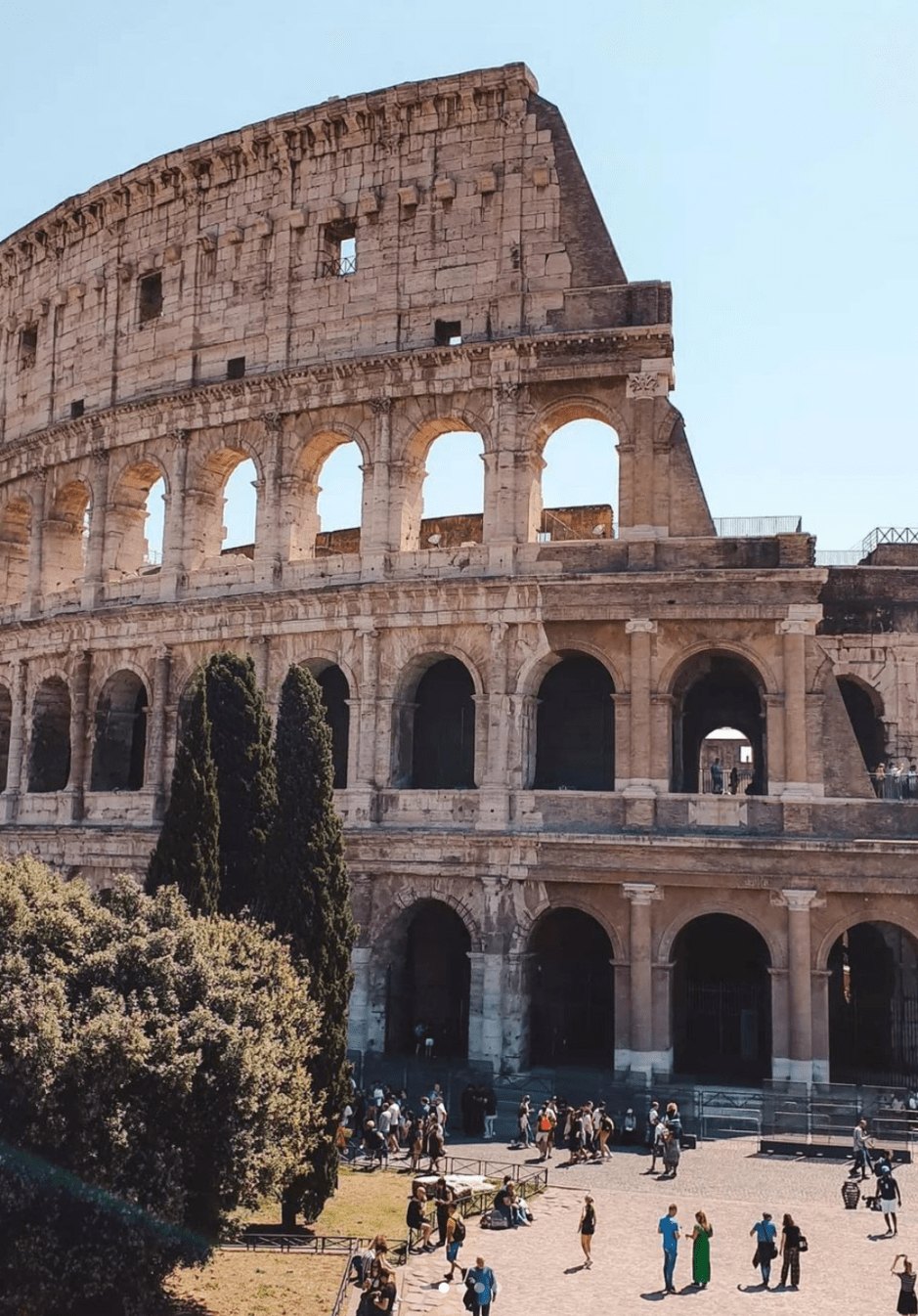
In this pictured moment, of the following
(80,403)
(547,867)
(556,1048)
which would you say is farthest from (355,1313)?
(80,403)

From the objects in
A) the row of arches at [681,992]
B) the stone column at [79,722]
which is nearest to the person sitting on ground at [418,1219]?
the row of arches at [681,992]

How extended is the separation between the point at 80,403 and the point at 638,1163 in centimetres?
2127

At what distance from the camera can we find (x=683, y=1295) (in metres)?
13.6

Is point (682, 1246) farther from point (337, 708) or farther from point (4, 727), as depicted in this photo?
point (4, 727)

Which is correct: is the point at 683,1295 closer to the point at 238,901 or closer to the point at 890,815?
the point at 238,901

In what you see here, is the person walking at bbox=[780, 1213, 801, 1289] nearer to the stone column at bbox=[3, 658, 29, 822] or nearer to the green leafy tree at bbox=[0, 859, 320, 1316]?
the green leafy tree at bbox=[0, 859, 320, 1316]

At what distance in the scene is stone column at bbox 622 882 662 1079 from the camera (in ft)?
71.9

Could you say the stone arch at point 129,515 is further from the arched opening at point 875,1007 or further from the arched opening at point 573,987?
the arched opening at point 875,1007

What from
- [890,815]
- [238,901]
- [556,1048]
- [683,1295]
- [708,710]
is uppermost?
[708,710]

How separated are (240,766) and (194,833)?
1.75m

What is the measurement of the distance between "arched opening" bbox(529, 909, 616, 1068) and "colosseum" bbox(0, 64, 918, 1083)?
0.07 metres

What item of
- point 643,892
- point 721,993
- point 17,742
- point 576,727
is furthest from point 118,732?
point 721,993

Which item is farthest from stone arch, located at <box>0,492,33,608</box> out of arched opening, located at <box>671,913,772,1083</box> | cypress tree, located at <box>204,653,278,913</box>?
arched opening, located at <box>671,913,772,1083</box>

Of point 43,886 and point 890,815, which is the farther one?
point 890,815
